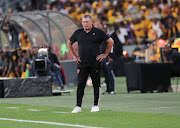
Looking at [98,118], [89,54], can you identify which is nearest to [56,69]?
[89,54]

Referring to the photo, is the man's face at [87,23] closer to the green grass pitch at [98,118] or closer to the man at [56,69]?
the green grass pitch at [98,118]

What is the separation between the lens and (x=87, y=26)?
11.9m

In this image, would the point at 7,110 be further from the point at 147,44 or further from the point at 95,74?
the point at 147,44

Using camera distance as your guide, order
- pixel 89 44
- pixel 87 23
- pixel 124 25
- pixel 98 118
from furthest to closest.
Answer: pixel 124 25, pixel 89 44, pixel 87 23, pixel 98 118

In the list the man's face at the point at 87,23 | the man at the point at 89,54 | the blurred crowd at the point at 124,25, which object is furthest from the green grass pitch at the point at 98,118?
the blurred crowd at the point at 124,25

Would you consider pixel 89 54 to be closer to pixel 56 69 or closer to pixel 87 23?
pixel 87 23

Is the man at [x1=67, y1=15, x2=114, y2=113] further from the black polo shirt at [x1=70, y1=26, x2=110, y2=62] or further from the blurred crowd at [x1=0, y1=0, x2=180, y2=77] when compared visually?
the blurred crowd at [x1=0, y1=0, x2=180, y2=77]

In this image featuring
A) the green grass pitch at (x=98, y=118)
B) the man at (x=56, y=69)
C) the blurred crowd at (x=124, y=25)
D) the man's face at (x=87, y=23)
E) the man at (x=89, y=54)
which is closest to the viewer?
the green grass pitch at (x=98, y=118)

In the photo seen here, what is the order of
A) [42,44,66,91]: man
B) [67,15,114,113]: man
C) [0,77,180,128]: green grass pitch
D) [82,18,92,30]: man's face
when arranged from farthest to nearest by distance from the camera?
[42,44,66,91]: man
[67,15,114,113]: man
[82,18,92,30]: man's face
[0,77,180,128]: green grass pitch

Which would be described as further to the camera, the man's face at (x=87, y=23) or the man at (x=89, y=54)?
the man at (x=89, y=54)

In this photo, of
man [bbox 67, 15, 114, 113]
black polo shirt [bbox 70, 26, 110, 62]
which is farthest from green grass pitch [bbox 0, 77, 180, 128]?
black polo shirt [bbox 70, 26, 110, 62]

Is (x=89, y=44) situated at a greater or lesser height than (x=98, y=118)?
greater

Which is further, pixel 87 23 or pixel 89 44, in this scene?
pixel 89 44

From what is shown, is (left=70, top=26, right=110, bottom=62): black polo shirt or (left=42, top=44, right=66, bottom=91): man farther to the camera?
(left=42, top=44, right=66, bottom=91): man
